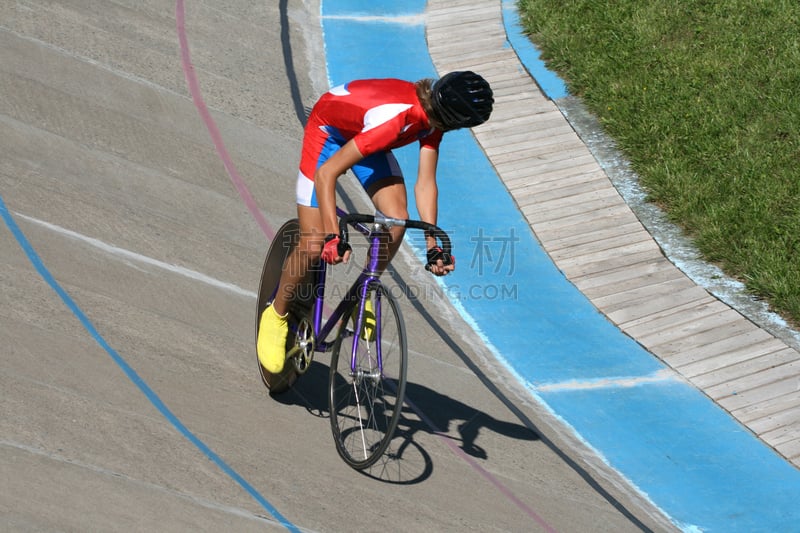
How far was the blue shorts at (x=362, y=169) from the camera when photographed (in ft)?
15.6

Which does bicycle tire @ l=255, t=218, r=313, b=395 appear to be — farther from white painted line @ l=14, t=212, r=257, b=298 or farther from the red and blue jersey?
white painted line @ l=14, t=212, r=257, b=298

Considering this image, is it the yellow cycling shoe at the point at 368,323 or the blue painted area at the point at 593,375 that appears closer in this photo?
the yellow cycling shoe at the point at 368,323

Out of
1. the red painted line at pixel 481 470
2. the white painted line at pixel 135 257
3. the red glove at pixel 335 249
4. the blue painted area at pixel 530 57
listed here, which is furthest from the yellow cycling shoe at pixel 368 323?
the blue painted area at pixel 530 57

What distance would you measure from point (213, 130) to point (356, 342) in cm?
Answer: 419

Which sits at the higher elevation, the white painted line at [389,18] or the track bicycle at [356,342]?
the track bicycle at [356,342]

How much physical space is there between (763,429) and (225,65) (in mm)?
5986

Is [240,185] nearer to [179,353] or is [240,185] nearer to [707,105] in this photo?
[179,353]

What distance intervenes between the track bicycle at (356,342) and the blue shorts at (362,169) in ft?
0.68

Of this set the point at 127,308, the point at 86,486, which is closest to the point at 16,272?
the point at 127,308

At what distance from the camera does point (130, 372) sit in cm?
516

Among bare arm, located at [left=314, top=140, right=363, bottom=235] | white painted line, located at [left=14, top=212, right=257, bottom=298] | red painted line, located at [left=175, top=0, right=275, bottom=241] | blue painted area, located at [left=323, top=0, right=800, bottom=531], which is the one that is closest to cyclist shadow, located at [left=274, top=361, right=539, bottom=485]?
blue painted area, located at [left=323, top=0, right=800, bottom=531]

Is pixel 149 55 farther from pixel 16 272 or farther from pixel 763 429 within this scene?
pixel 763 429

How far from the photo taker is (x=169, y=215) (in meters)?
6.95

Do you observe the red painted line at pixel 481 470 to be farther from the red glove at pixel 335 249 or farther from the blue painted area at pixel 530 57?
the blue painted area at pixel 530 57
